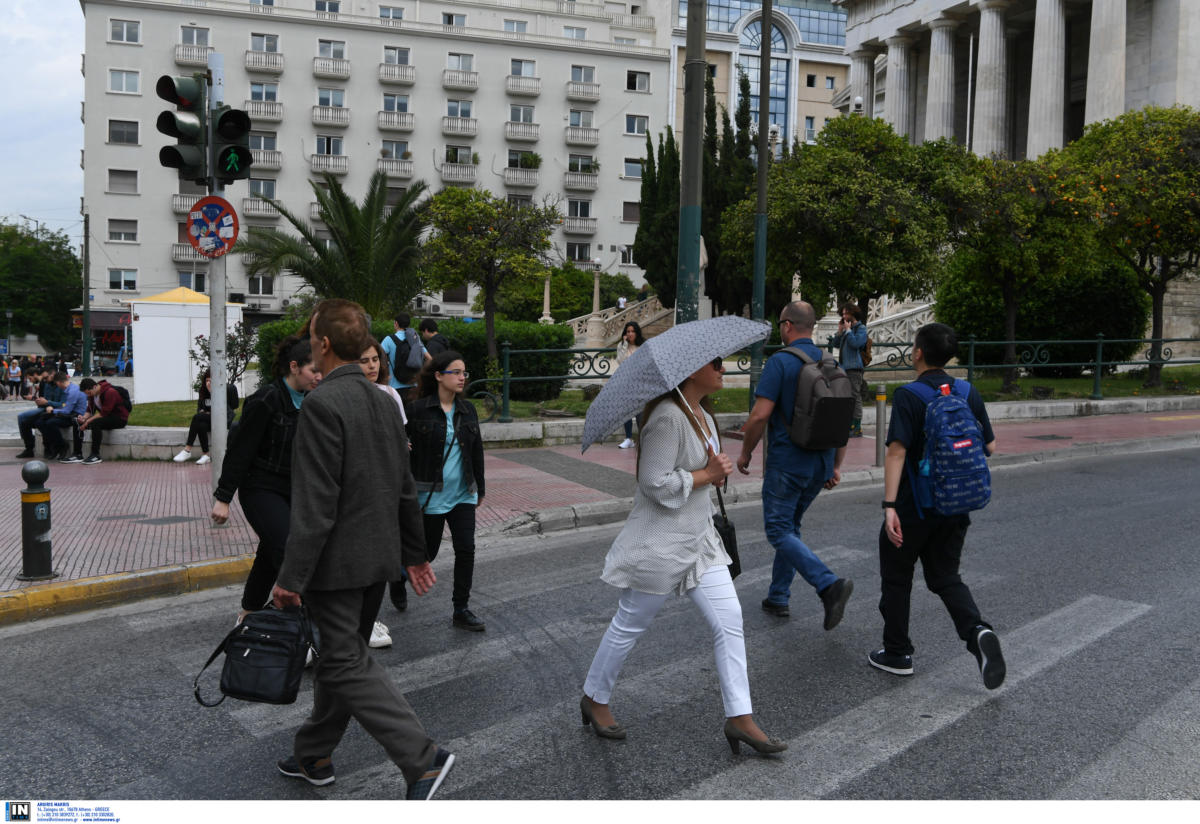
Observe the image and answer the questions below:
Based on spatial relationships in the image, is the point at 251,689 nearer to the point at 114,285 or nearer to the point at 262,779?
the point at 262,779

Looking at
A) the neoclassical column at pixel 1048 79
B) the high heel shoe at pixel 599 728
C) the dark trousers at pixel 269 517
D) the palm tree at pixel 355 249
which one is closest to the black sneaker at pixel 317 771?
the high heel shoe at pixel 599 728

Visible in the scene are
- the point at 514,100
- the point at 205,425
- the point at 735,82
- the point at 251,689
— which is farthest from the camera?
the point at 735,82

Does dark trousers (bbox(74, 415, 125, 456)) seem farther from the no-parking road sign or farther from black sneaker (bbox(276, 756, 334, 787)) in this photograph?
black sneaker (bbox(276, 756, 334, 787))

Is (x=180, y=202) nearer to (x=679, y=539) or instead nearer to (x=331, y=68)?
(x=331, y=68)

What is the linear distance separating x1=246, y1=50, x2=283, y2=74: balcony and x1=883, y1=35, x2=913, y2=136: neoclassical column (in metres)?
33.3

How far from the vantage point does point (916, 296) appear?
772 inches

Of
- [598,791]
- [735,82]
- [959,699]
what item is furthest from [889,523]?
[735,82]

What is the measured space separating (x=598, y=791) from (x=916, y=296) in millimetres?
17830

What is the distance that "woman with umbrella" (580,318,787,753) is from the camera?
3.70 metres

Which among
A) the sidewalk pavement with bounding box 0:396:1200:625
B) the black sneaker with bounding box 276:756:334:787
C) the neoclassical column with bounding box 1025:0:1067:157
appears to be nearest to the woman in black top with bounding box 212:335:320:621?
the black sneaker with bounding box 276:756:334:787

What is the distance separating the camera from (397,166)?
55562mm

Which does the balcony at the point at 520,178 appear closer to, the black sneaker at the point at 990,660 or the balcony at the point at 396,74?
the balcony at the point at 396,74

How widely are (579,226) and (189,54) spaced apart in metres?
23.9

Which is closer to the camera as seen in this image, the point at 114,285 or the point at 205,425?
the point at 205,425
